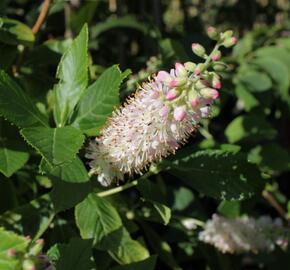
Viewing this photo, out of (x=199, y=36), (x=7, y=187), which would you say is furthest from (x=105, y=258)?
(x=199, y=36)

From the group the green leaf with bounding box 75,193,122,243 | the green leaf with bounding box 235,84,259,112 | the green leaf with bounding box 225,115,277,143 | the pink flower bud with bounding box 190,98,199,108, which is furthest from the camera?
the green leaf with bounding box 235,84,259,112

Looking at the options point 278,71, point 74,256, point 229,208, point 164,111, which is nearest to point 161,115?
point 164,111

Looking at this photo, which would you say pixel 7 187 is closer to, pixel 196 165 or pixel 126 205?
pixel 126 205

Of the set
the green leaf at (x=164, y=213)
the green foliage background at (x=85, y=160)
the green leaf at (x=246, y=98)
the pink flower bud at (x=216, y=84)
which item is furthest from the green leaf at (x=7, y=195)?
the green leaf at (x=246, y=98)

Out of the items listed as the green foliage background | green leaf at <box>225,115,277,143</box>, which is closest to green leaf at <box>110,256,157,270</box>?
the green foliage background

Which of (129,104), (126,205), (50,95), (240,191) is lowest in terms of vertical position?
(126,205)

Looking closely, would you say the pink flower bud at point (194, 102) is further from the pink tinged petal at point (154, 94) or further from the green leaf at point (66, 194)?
the green leaf at point (66, 194)

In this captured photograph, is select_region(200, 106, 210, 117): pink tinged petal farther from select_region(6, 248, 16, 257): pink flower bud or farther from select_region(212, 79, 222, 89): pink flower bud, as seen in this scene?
select_region(6, 248, 16, 257): pink flower bud
